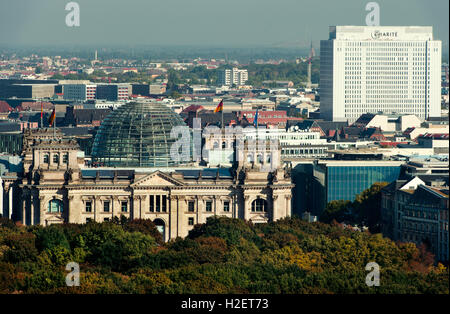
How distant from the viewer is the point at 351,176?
187 meters

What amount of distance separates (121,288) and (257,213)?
5562 cm

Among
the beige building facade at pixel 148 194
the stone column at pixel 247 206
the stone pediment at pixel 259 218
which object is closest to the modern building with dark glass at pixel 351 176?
the beige building facade at pixel 148 194

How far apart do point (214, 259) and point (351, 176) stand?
1916 inches

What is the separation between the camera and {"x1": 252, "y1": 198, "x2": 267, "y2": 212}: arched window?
17850cm

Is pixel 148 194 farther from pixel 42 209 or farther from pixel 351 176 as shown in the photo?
pixel 351 176

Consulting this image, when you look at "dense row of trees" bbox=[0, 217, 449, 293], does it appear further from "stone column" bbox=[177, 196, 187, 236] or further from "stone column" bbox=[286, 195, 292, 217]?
"stone column" bbox=[286, 195, 292, 217]

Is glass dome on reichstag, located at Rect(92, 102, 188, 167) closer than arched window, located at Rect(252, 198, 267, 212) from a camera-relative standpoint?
No

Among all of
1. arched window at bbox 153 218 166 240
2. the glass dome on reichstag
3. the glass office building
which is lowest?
arched window at bbox 153 218 166 240

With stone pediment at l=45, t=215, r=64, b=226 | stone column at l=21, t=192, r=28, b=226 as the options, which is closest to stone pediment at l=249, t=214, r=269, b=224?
stone pediment at l=45, t=215, r=64, b=226

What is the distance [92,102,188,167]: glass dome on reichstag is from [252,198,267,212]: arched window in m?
12.3

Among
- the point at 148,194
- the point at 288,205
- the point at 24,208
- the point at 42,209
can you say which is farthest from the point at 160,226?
the point at 24,208
